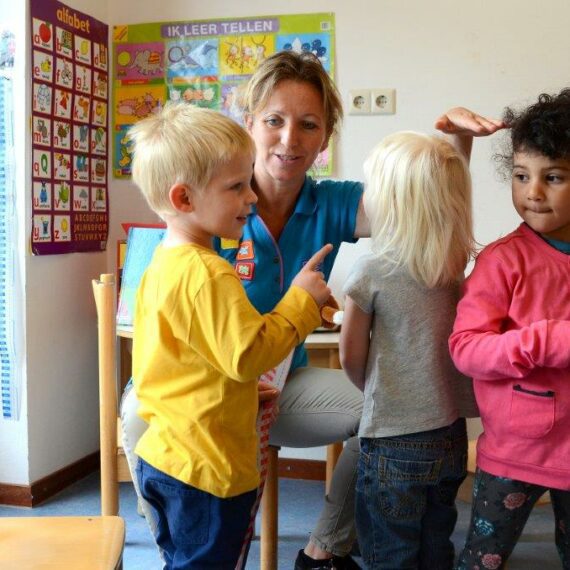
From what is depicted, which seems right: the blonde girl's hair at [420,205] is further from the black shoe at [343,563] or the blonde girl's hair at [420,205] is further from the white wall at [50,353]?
the white wall at [50,353]

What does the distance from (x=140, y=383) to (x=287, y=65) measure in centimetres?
79

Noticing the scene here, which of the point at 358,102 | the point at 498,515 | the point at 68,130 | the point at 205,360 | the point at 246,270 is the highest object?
the point at 358,102

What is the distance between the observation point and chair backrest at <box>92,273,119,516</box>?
168 centimetres

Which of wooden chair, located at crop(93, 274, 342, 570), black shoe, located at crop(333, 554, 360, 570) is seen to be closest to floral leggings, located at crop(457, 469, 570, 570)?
black shoe, located at crop(333, 554, 360, 570)

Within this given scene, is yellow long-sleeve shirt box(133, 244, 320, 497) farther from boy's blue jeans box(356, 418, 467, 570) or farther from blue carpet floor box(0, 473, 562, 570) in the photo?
blue carpet floor box(0, 473, 562, 570)

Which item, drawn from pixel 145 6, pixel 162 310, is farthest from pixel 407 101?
pixel 162 310

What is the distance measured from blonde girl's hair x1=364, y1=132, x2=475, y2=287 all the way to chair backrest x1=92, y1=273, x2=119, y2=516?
0.67 meters

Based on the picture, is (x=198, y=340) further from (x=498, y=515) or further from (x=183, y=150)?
(x=498, y=515)

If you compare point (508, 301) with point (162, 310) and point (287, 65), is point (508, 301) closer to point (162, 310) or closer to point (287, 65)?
point (162, 310)

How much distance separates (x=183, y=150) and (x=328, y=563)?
3.54ft

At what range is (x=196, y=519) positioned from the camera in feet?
4.12

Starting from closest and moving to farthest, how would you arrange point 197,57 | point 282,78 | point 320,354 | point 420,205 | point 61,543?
point 61,543 < point 420,205 < point 282,78 < point 320,354 < point 197,57

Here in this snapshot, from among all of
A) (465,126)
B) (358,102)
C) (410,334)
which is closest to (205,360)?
(410,334)

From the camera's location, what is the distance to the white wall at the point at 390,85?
8.48 feet
